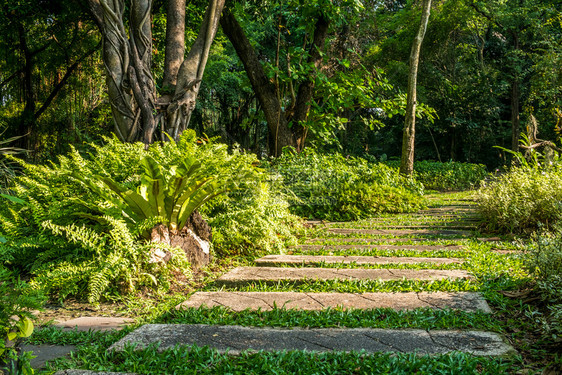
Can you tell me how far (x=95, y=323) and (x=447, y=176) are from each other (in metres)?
15.2

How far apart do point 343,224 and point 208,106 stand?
46.0 feet

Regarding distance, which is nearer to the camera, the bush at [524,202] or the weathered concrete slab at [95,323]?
the weathered concrete slab at [95,323]

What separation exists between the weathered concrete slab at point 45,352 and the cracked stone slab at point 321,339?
293 millimetres

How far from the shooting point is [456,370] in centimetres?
172

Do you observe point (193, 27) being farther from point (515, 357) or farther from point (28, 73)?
point (515, 357)

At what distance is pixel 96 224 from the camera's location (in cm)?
339

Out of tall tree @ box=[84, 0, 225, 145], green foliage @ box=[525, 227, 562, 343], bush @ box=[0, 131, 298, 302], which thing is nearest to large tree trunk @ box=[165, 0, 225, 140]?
tall tree @ box=[84, 0, 225, 145]

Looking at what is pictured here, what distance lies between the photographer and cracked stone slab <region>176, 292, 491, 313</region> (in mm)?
2498

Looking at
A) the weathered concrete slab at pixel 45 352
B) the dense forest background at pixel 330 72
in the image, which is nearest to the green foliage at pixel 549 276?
the weathered concrete slab at pixel 45 352

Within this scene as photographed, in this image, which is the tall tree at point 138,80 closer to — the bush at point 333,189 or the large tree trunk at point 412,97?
the bush at point 333,189

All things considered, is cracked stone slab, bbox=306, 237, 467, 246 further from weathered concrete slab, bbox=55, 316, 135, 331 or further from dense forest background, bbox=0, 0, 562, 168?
dense forest background, bbox=0, 0, 562, 168

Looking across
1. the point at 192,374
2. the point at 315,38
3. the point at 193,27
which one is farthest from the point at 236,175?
the point at 193,27

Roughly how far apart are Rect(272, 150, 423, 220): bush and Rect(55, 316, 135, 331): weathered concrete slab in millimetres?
3952

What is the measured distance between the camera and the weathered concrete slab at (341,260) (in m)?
3.60
